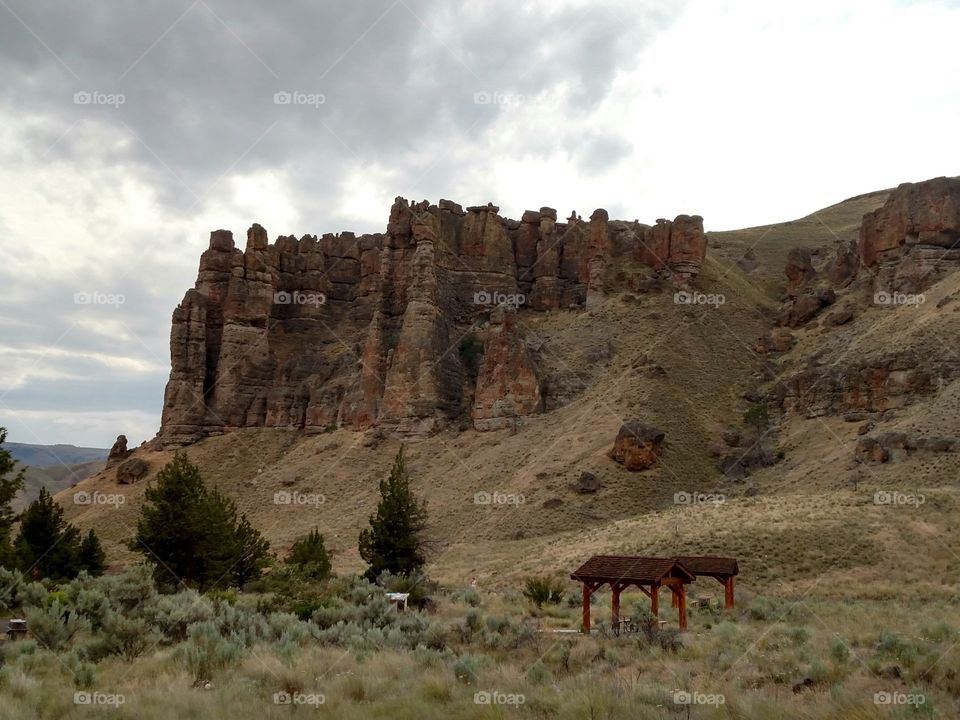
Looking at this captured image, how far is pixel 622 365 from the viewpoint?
59.8 m

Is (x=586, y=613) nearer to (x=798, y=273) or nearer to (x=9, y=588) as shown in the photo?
(x=9, y=588)

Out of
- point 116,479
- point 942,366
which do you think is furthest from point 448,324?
point 942,366

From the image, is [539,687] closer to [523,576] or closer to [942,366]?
[523,576]
